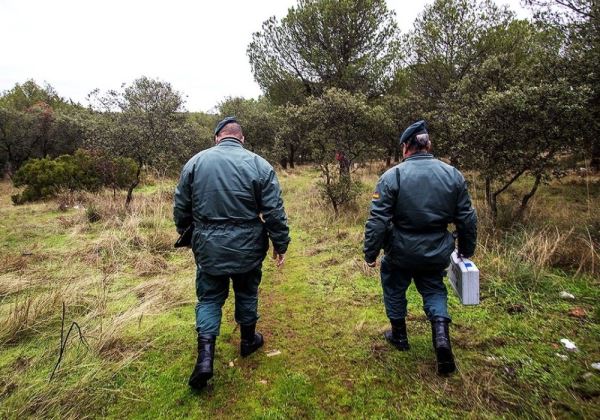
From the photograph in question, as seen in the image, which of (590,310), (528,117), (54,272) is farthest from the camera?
(528,117)

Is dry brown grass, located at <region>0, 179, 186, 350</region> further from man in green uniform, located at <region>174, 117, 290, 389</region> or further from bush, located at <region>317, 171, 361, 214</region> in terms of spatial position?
bush, located at <region>317, 171, 361, 214</region>

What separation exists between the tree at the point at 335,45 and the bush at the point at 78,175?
7.88 metres

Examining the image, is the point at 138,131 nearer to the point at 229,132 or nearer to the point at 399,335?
the point at 229,132

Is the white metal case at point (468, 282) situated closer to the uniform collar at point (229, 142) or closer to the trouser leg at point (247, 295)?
the trouser leg at point (247, 295)

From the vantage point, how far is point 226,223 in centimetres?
267

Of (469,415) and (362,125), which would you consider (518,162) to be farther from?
(469,415)

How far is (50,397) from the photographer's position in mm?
2287

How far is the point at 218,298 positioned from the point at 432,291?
5.87 ft

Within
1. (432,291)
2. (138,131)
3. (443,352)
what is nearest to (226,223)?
(432,291)

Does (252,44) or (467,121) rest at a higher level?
(252,44)

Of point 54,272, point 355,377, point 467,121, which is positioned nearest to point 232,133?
point 355,377

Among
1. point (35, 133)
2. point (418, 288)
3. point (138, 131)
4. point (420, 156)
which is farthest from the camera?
point (35, 133)

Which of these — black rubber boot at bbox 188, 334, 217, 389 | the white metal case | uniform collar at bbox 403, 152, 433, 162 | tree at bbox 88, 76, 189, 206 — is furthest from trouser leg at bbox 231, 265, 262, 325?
tree at bbox 88, 76, 189, 206

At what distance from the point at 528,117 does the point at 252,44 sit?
12907 millimetres
